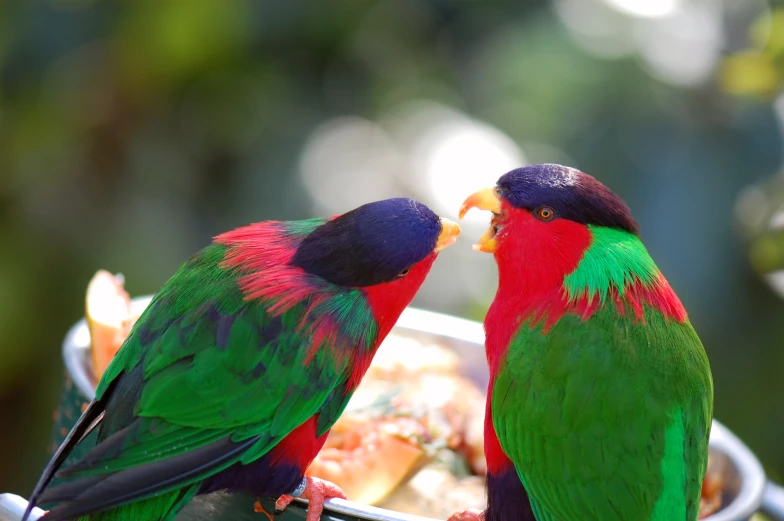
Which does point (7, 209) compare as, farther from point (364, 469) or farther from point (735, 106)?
point (735, 106)

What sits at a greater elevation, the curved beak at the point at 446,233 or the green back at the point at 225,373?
the curved beak at the point at 446,233

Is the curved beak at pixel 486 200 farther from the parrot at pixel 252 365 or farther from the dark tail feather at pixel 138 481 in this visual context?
the dark tail feather at pixel 138 481

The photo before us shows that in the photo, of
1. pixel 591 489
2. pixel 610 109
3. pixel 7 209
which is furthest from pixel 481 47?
pixel 591 489

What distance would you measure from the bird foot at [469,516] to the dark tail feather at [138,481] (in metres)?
0.39

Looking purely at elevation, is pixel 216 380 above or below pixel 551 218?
below

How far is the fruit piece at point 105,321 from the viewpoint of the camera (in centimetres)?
183

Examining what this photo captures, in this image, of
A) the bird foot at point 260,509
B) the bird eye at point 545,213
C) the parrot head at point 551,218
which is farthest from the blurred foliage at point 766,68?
the bird foot at point 260,509

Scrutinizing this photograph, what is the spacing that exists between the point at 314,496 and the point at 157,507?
0.24m

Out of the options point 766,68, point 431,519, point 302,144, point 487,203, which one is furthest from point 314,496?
point 302,144

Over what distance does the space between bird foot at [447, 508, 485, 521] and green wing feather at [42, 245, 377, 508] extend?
0.28 metres

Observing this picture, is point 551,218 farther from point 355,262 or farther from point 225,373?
point 225,373

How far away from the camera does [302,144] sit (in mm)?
3844

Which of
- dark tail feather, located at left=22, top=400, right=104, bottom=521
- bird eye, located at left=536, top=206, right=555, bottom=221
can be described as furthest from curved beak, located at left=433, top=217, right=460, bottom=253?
dark tail feather, located at left=22, top=400, right=104, bottom=521

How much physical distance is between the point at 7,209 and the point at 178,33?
993 mm
